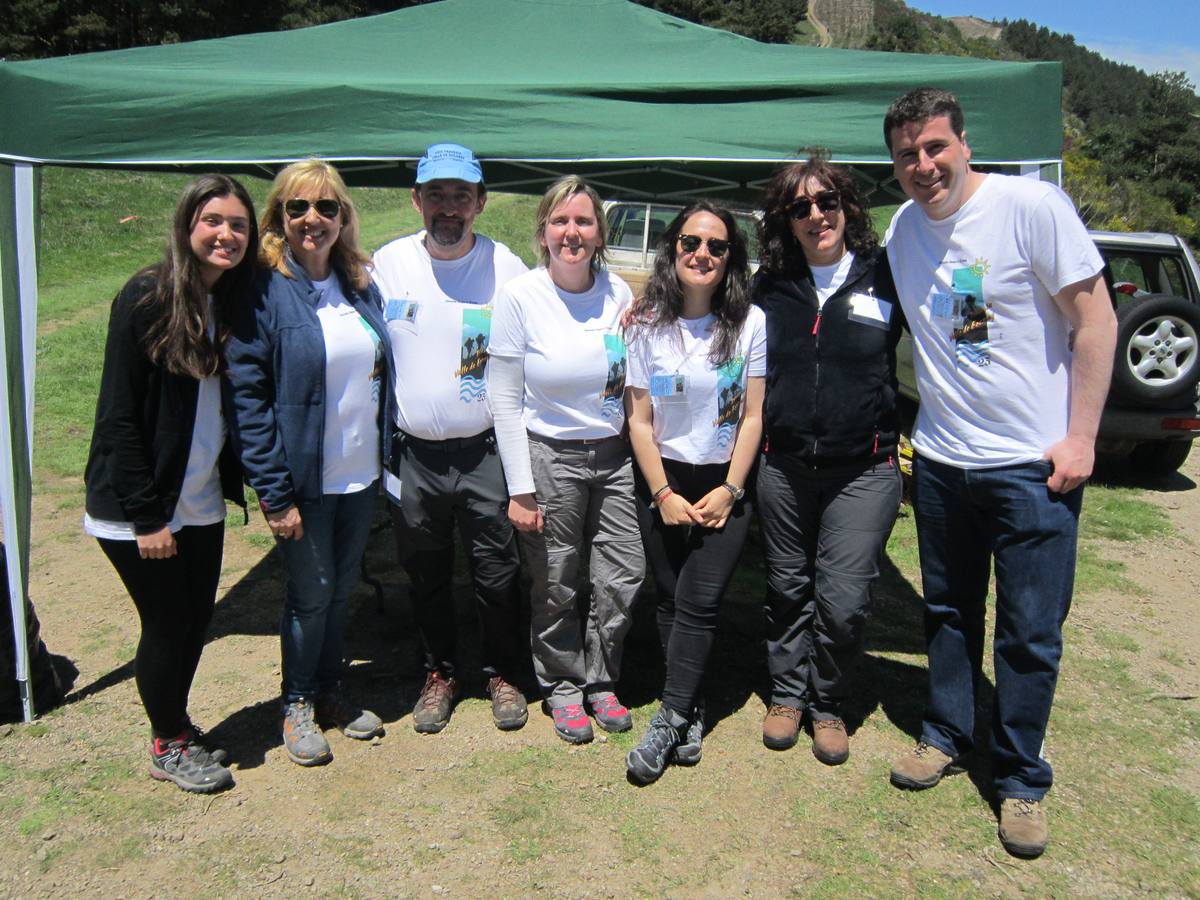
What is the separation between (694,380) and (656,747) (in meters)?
1.20

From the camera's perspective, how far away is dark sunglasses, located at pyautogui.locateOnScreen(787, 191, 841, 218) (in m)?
2.72

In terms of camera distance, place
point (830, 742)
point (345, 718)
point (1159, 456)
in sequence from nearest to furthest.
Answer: point (830, 742), point (345, 718), point (1159, 456)

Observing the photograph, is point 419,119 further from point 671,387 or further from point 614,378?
point 671,387

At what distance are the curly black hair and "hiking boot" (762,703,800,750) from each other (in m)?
1.49

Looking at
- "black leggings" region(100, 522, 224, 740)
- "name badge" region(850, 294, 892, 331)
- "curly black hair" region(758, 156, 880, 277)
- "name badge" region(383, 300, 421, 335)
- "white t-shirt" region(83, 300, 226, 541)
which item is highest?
"curly black hair" region(758, 156, 880, 277)

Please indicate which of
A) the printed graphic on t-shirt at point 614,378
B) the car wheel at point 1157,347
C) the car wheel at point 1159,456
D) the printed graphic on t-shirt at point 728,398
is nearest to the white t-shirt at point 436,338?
the printed graphic on t-shirt at point 614,378

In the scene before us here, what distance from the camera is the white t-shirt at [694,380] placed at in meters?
2.79

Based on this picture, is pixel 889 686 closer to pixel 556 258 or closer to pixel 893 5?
pixel 556 258

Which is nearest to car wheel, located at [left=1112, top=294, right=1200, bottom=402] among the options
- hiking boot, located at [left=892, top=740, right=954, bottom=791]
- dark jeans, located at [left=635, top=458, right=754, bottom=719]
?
hiking boot, located at [left=892, top=740, right=954, bottom=791]

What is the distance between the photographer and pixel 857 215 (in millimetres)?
2807

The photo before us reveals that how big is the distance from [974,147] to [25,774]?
12.4 feet

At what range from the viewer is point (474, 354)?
9.52 feet

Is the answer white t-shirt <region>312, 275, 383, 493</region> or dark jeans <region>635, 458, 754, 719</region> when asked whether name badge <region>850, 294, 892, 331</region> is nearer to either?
dark jeans <region>635, 458, 754, 719</region>

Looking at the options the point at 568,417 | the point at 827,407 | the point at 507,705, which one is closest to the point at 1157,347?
the point at 827,407
